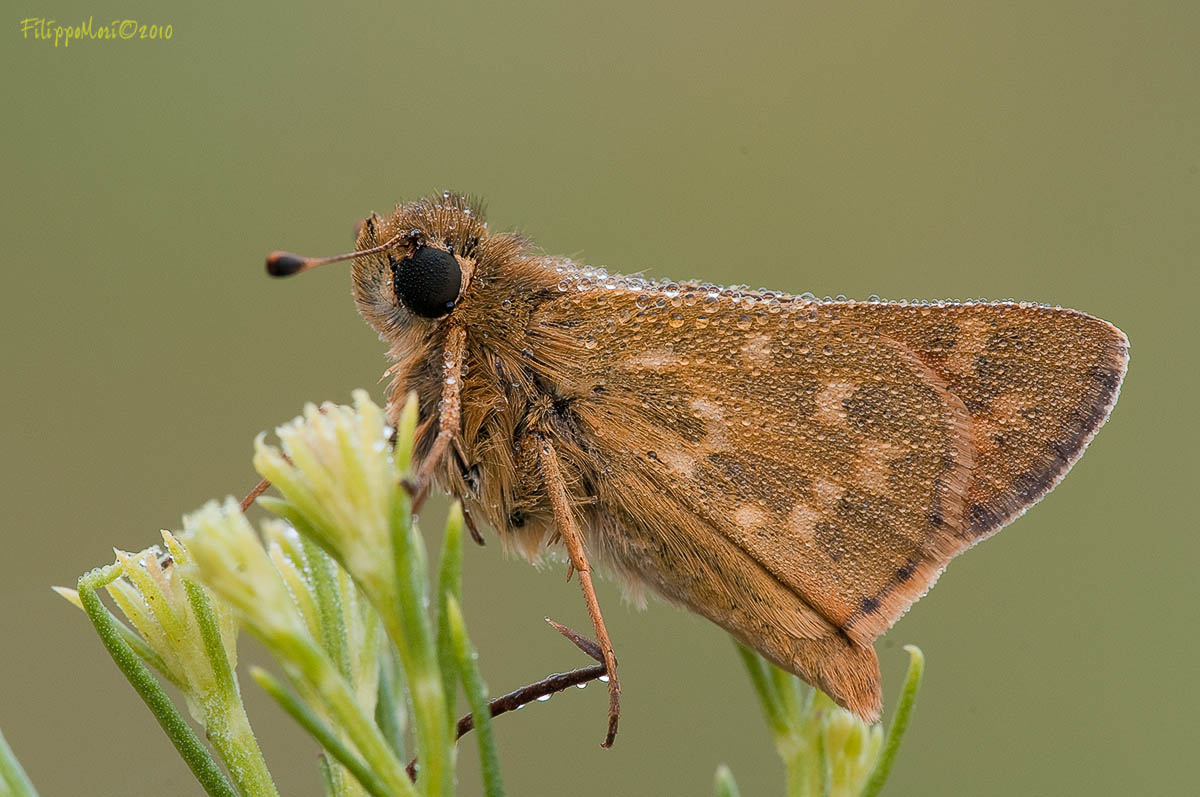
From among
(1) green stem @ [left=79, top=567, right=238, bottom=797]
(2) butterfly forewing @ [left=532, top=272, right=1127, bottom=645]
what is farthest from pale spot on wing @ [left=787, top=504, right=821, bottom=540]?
(1) green stem @ [left=79, top=567, right=238, bottom=797]

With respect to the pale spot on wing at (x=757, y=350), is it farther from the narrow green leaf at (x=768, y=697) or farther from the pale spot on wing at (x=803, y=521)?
the narrow green leaf at (x=768, y=697)

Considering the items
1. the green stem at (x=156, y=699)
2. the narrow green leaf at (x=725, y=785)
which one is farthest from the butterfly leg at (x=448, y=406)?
the narrow green leaf at (x=725, y=785)

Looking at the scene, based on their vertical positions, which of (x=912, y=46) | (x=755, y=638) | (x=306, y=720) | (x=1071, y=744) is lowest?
(x=1071, y=744)

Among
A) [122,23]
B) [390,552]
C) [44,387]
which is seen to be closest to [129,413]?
[44,387]

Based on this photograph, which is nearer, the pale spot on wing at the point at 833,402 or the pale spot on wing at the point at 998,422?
the pale spot on wing at the point at 998,422

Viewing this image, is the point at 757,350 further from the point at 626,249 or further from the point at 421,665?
the point at 626,249

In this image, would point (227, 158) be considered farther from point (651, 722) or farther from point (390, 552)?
point (390, 552)

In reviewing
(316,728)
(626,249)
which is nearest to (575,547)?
(316,728)

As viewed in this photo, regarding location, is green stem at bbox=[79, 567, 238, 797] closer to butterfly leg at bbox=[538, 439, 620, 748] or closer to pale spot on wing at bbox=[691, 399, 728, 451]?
butterfly leg at bbox=[538, 439, 620, 748]
